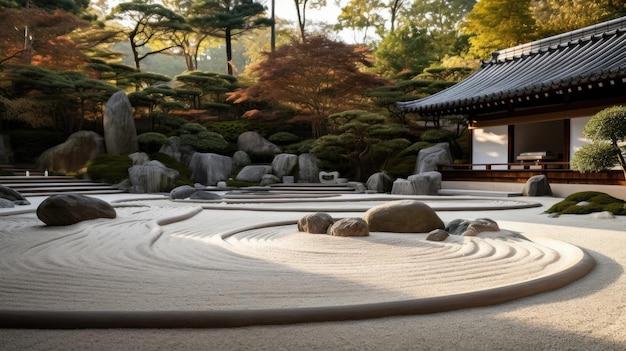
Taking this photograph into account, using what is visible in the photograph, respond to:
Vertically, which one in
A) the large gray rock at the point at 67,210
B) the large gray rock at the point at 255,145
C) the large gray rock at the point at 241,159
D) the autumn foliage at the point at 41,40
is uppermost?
the autumn foliage at the point at 41,40

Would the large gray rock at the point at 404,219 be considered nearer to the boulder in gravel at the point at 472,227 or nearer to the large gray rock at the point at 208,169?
the boulder in gravel at the point at 472,227

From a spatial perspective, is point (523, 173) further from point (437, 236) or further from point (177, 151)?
point (177, 151)

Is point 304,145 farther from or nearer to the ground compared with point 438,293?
farther from the ground

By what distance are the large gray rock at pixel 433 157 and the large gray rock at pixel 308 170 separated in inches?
151

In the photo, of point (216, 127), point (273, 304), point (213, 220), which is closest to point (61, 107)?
point (216, 127)

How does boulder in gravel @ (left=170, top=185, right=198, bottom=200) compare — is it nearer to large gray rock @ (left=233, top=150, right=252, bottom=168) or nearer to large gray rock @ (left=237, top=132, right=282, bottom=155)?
large gray rock @ (left=233, top=150, right=252, bottom=168)

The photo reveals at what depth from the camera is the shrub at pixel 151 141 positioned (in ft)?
57.3

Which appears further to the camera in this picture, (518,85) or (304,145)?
(304,145)

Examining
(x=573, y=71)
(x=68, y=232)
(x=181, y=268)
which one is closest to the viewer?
(x=181, y=268)

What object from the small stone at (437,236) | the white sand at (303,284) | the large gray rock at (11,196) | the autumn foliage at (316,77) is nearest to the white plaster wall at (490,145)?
the autumn foliage at (316,77)

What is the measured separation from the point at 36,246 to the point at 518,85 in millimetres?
12422

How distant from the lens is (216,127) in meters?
20.7

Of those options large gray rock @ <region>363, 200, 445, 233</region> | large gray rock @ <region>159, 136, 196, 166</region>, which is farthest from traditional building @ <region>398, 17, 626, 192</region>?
large gray rock @ <region>159, 136, 196, 166</region>

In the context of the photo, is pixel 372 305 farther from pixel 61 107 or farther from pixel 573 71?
pixel 61 107
